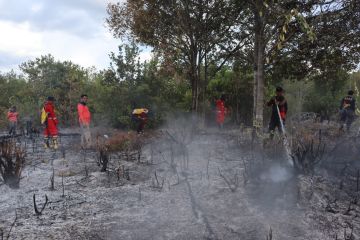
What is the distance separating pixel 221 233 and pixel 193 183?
6.74 feet

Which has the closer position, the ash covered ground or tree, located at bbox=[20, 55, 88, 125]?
the ash covered ground

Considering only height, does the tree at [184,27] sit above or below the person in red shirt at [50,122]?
above

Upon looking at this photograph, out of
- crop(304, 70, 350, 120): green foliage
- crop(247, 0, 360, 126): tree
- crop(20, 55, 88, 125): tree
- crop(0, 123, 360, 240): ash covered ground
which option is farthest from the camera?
crop(304, 70, 350, 120): green foliage

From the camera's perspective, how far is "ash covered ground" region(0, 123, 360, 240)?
4285 mm

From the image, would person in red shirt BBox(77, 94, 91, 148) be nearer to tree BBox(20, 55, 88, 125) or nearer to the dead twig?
the dead twig

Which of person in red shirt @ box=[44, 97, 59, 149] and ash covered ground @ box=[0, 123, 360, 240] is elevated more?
person in red shirt @ box=[44, 97, 59, 149]

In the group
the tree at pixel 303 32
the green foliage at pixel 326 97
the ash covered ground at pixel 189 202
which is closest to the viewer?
the ash covered ground at pixel 189 202

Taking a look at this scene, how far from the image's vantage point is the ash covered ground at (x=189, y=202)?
4285mm

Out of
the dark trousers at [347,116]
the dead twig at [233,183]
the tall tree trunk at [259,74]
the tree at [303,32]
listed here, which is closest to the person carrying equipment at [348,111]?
the dark trousers at [347,116]

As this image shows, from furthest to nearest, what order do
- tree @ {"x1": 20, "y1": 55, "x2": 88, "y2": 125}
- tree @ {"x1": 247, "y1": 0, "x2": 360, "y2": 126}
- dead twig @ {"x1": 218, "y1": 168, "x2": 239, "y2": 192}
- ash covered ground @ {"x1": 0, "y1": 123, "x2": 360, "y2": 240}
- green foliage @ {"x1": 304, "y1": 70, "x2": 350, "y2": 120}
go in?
green foliage @ {"x1": 304, "y1": 70, "x2": 350, "y2": 120} → tree @ {"x1": 20, "y1": 55, "x2": 88, "y2": 125} → tree @ {"x1": 247, "y1": 0, "x2": 360, "y2": 126} → dead twig @ {"x1": 218, "y1": 168, "x2": 239, "y2": 192} → ash covered ground @ {"x1": 0, "y1": 123, "x2": 360, "y2": 240}

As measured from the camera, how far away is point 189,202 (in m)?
5.27

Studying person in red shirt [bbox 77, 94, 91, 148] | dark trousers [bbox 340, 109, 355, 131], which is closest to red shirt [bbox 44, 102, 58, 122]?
person in red shirt [bbox 77, 94, 91, 148]

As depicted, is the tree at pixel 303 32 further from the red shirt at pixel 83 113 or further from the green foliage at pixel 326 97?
the green foliage at pixel 326 97

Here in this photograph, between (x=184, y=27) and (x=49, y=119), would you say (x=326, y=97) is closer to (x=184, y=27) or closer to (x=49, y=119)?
(x=184, y=27)
